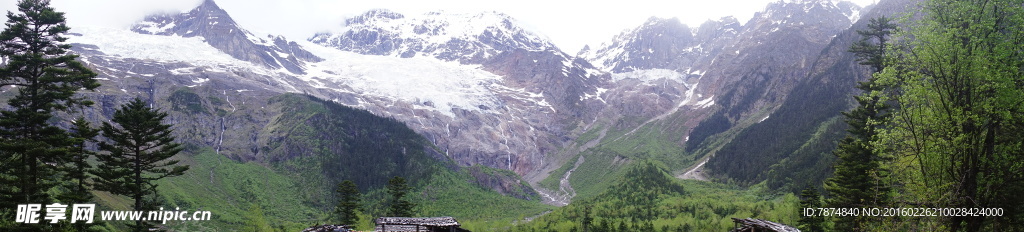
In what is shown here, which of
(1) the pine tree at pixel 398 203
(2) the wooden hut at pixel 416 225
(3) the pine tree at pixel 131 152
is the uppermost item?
(3) the pine tree at pixel 131 152

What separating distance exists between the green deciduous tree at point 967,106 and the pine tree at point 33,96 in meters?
43.5

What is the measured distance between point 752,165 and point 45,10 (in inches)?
7265

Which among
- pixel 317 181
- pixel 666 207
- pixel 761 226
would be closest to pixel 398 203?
pixel 761 226

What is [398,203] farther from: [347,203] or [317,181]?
[317,181]

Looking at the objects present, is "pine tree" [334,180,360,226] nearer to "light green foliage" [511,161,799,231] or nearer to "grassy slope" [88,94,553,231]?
"light green foliage" [511,161,799,231]

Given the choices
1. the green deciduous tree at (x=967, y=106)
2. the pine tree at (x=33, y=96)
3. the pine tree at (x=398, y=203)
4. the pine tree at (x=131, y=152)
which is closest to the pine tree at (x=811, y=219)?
the green deciduous tree at (x=967, y=106)

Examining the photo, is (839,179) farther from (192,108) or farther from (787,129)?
(192,108)

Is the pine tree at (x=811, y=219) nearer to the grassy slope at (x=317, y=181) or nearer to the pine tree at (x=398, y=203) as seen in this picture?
the pine tree at (x=398, y=203)

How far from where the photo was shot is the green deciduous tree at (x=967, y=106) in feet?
63.4

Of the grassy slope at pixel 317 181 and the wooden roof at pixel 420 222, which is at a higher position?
the wooden roof at pixel 420 222

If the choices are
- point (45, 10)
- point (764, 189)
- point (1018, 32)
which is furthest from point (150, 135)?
point (764, 189)

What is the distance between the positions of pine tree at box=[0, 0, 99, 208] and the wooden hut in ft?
63.6

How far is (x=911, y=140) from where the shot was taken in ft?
70.5

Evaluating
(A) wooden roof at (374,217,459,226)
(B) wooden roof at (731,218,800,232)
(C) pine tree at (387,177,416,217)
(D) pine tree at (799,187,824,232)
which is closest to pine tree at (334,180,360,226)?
(C) pine tree at (387,177,416,217)
